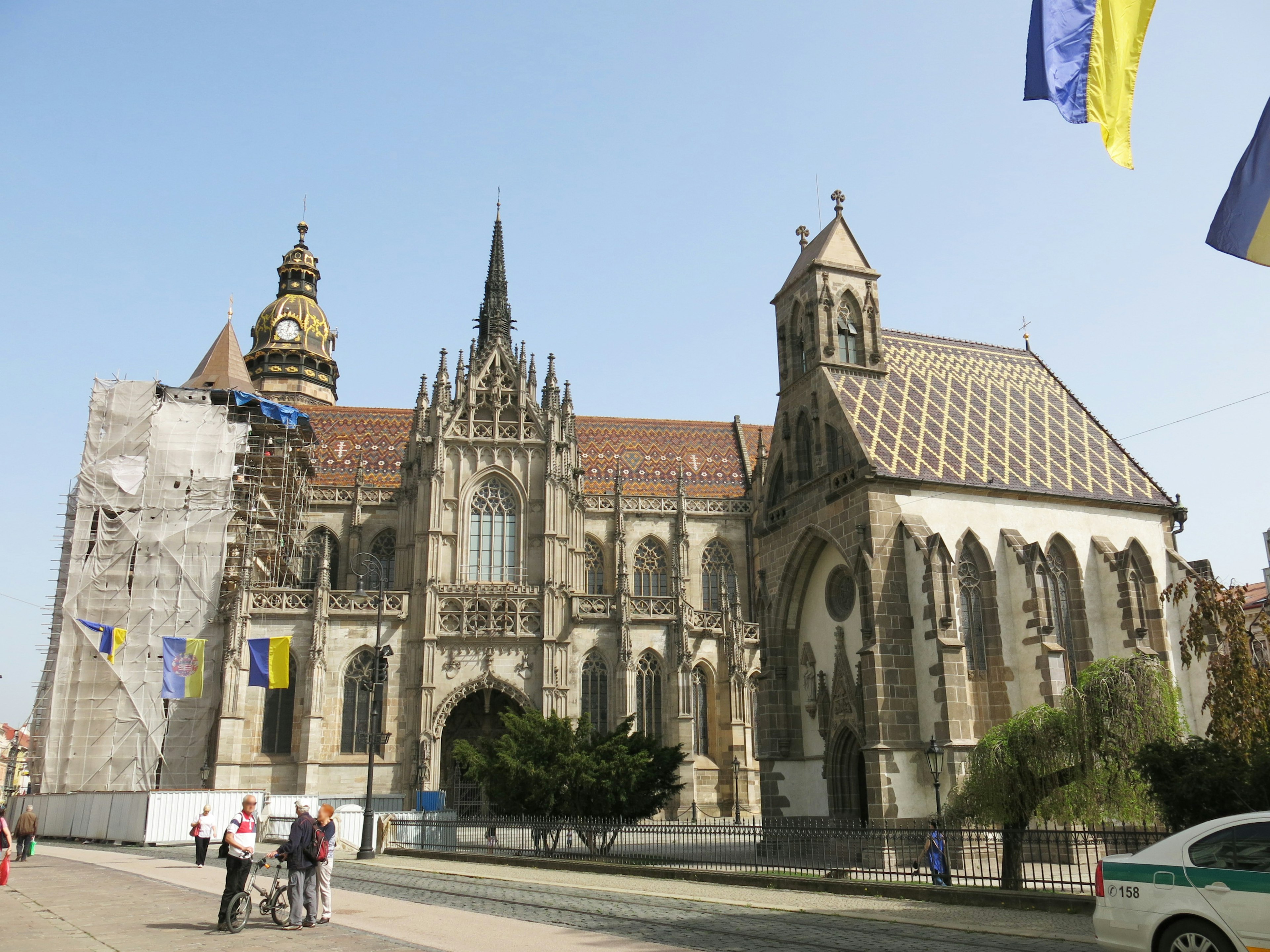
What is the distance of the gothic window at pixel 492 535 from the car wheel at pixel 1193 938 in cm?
3461

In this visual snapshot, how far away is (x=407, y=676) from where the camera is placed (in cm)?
3859

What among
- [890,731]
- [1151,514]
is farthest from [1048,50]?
[1151,514]

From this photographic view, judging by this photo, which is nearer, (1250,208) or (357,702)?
(1250,208)

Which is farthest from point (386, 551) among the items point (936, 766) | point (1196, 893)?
point (1196, 893)

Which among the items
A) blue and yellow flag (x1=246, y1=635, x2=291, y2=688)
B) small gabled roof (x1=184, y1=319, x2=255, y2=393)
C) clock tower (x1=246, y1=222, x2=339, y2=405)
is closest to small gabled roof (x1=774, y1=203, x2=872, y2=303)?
blue and yellow flag (x1=246, y1=635, x2=291, y2=688)

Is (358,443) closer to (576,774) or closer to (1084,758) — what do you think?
(576,774)

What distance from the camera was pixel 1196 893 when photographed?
803 cm

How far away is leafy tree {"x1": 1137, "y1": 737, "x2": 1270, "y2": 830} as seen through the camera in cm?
1260

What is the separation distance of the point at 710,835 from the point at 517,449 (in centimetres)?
2462

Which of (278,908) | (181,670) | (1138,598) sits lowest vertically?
(278,908)

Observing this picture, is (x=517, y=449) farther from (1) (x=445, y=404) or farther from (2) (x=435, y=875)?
(2) (x=435, y=875)

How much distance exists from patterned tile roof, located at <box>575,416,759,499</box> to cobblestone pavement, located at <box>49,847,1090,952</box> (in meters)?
34.6

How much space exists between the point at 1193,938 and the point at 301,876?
8889mm

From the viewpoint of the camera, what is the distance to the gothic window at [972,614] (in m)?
24.1
